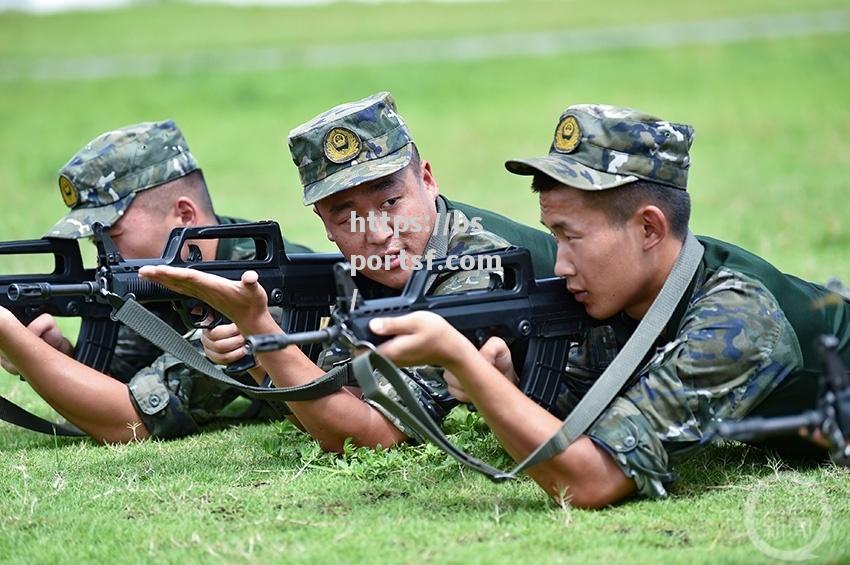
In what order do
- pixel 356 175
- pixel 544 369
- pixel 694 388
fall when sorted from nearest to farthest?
pixel 694 388 < pixel 544 369 < pixel 356 175

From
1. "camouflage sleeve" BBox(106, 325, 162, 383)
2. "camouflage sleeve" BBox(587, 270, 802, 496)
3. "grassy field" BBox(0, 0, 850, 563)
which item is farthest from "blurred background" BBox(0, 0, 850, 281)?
"camouflage sleeve" BBox(587, 270, 802, 496)

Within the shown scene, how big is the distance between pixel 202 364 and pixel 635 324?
73.8 inches

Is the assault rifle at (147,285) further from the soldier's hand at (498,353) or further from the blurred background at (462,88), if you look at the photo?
the blurred background at (462,88)

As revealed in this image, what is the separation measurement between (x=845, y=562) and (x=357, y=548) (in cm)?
152

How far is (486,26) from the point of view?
1447 inches

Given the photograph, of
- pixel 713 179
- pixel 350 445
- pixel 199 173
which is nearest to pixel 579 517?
pixel 350 445

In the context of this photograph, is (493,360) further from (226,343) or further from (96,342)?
(96,342)

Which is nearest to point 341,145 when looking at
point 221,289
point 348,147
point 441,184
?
point 348,147

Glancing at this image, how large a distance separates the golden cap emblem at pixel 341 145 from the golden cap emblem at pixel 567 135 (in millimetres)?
993

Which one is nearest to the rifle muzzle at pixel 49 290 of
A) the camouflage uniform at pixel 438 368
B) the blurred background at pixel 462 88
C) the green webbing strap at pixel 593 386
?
the camouflage uniform at pixel 438 368

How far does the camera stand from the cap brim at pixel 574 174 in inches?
173

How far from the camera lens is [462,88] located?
24.8 meters

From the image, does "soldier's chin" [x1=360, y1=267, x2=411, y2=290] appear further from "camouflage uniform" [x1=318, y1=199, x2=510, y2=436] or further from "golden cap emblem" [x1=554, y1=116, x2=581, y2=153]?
"golden cap emblem" [x1=554, y1=116, x2=581, y2=153]

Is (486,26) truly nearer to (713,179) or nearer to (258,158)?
(258,158)
